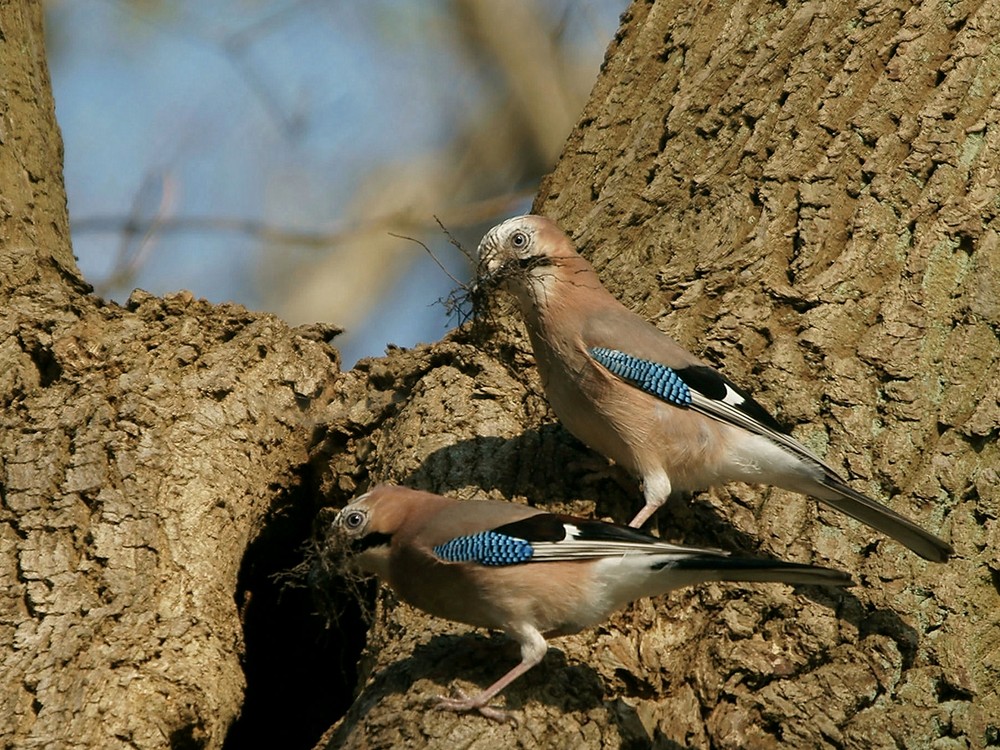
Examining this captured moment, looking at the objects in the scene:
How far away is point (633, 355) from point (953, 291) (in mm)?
1396

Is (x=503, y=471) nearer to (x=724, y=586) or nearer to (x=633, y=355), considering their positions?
(x=633, y=355)

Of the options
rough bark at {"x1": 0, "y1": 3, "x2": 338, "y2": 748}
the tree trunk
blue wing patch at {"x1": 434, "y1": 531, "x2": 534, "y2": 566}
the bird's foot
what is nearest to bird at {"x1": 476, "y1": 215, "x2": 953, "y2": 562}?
the tree trunk

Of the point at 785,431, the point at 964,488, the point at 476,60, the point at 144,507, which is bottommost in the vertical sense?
the point at 964,488

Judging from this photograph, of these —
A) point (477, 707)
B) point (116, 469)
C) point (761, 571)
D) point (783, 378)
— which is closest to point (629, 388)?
point (783, 378)

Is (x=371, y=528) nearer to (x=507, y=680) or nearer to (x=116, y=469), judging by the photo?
(x=507, y=680)

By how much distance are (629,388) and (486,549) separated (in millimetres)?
1256

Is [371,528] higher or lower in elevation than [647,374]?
lower

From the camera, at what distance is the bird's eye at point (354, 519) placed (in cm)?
529

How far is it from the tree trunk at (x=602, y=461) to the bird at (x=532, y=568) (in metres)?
0.16

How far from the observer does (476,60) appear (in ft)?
44.4

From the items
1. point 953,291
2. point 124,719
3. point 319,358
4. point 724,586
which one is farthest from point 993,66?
point 124,719

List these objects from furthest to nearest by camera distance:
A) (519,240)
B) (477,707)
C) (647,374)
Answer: (519,240), (647,374), (477,707)

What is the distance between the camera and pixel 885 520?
501 centimetres

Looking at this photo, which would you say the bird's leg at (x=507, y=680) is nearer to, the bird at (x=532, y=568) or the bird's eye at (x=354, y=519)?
the bird at (x=532, y=568)
